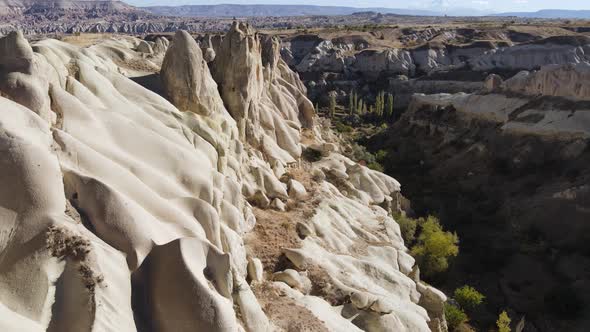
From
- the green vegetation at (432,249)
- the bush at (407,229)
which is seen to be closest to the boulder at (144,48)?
the bush at (407,229)

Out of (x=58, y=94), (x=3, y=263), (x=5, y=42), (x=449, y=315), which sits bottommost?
(x=449, y=315)

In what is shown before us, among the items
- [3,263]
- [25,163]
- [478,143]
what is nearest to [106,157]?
[25,163]

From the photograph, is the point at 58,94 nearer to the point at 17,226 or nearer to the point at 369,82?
the point at 17,226

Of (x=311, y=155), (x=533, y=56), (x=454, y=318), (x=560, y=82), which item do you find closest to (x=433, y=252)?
(x=454, y=318)

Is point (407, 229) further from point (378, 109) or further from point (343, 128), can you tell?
point (378, 109)

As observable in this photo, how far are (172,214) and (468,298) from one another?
1362 cm

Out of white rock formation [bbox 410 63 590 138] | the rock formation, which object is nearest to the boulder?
the rock formation

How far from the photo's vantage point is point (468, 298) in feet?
63.9

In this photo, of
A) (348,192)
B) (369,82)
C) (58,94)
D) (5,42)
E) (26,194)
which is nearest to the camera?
(26,194)

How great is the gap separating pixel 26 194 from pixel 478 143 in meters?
35.0

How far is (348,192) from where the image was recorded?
81.9 ft

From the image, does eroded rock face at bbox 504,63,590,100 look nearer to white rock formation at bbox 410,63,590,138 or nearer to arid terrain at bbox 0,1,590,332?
white rock formation at bbox 410,63,590,138

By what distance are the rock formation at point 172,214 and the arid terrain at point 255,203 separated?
0.15 feet

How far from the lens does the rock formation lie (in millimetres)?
7789
